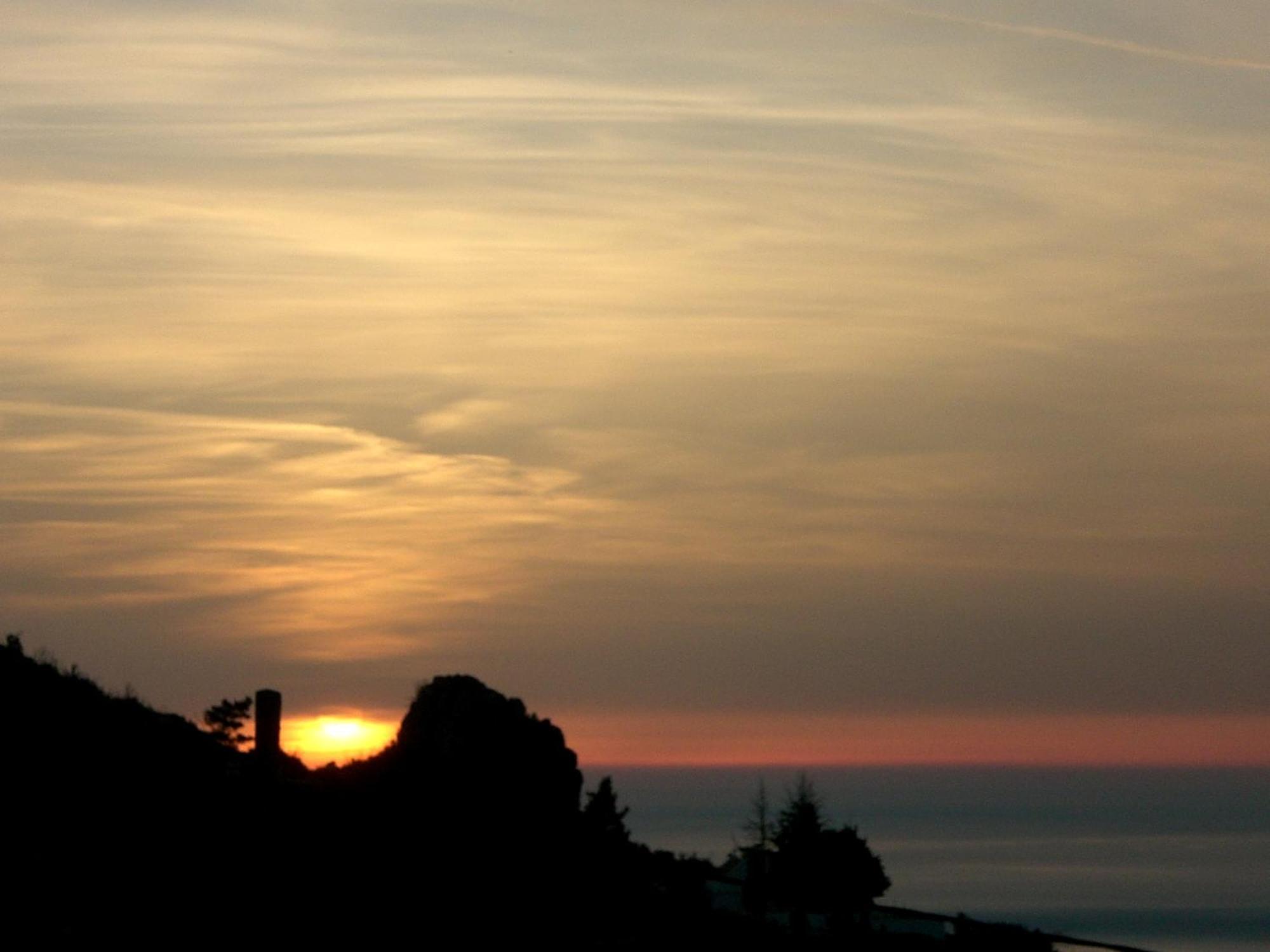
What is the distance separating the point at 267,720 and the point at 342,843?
13.6ft

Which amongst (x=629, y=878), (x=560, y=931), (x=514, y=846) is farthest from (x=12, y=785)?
(x=629, y=878)

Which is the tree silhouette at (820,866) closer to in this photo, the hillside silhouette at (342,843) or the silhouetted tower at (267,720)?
the hillside silhouette at (342,843)

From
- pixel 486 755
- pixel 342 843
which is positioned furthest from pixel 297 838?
pixel 486 755

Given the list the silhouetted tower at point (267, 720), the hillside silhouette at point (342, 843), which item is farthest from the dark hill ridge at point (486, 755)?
the silhouetted tower at point (267, 720)

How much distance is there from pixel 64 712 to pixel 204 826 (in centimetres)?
506

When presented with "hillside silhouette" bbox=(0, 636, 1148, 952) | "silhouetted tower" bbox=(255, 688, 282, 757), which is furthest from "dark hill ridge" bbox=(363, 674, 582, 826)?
"silhouetted tower" bbox=(255, 688, 282, 757)

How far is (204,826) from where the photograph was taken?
150 feet

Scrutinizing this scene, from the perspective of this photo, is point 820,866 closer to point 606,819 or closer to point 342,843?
point 606,819

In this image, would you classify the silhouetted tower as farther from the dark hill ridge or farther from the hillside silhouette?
the dark hill ridge

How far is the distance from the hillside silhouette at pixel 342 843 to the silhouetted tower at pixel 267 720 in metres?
0.37

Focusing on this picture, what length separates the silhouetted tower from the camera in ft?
167

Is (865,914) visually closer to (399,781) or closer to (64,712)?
(399,781)

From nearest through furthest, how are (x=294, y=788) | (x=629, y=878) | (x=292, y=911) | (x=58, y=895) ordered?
1. (x=58, y=895)
2. (x=292, y=911)
3. (x=294, y=788)
4. (x=629, y=878)

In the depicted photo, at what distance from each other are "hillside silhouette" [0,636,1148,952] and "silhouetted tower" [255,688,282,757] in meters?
0.37
